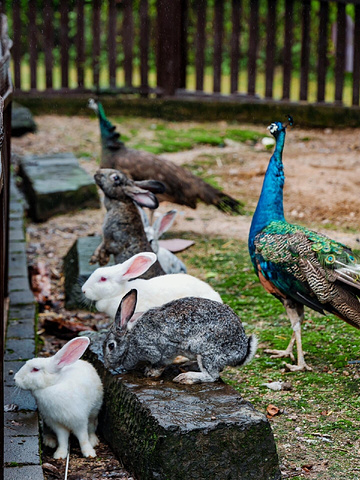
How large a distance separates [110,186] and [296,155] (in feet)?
18.0

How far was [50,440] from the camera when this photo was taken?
4.10 m

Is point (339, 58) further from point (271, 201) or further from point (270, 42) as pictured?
point (271, 201)

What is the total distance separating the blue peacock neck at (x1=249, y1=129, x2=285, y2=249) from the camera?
4844 mm

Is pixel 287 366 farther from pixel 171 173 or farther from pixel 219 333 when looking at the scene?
pixel 171 173

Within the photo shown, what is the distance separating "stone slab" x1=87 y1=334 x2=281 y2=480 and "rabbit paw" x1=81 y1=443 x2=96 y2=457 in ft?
1.02

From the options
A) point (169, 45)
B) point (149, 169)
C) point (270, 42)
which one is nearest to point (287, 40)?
point (270, 42)

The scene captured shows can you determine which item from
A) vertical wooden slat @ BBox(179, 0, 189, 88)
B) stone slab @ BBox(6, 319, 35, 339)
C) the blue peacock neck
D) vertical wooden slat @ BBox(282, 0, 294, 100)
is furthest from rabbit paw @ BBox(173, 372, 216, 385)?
vertical wooden slat @ BBox(179, 0, 189, 88)

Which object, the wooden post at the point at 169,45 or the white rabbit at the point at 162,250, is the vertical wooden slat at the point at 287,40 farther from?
the white rabbit at the point at 162,250

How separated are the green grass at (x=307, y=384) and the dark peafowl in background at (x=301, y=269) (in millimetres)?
173

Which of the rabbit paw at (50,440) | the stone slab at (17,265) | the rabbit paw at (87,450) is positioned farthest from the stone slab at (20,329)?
the rabbit paw at (87,450)

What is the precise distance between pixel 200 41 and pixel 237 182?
4.06m

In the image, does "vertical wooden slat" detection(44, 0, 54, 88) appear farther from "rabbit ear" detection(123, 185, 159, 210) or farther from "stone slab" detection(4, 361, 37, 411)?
"stone slab" detection(4, 361, 37, 411)

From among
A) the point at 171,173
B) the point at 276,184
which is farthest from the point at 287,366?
the point at 171,173

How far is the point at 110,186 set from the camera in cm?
562
